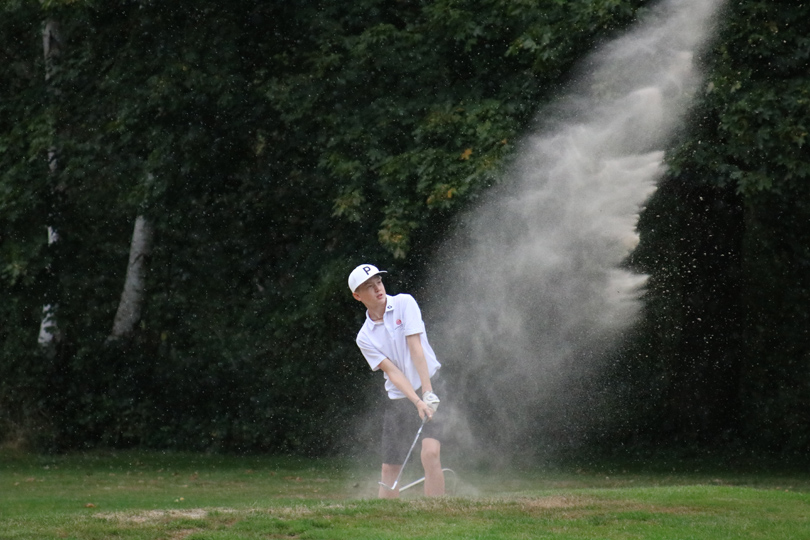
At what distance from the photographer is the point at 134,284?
20219 mm

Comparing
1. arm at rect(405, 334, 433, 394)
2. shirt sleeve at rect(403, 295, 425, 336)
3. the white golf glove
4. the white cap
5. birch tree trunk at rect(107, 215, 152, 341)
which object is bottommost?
the white golf glove

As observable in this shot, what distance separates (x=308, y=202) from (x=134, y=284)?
12.4ft

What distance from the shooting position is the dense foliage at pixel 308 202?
45.9ft

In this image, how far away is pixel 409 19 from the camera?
16.5 meters

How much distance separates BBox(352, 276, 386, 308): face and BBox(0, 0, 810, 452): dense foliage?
513 centimetres

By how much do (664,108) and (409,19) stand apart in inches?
173

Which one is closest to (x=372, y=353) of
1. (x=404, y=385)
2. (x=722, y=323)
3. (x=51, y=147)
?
(x=404, y=385)

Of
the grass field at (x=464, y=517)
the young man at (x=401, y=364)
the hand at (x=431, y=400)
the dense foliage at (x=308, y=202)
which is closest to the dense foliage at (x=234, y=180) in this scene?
the dense foliage at (x=308, y=202)

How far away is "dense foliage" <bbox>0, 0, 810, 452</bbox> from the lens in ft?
45.9

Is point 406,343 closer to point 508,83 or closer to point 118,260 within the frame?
point 508,83

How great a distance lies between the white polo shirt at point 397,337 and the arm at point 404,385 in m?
0.07

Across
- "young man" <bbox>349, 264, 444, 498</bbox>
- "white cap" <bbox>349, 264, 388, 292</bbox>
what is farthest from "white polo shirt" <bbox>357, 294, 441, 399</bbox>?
"white cap" <bbox>349, 264, 388, 292</bbox>

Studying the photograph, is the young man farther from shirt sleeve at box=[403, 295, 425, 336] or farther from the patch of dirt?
the patch of dirt

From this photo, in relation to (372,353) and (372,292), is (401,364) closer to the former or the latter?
(372,353)
